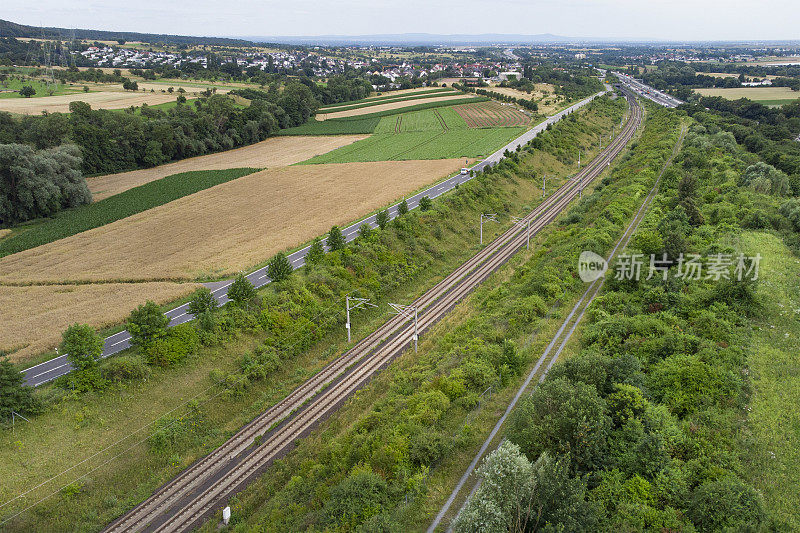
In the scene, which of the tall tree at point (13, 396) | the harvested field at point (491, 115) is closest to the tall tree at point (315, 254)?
the tall tree at point (13, 396)

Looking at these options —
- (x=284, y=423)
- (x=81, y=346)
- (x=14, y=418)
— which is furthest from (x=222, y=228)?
(x=284, y=423)

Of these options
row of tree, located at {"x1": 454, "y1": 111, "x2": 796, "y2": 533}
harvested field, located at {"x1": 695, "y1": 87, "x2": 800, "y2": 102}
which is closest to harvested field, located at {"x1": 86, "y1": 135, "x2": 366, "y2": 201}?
row of tree, located at {"x1": 454, "y1": 111, "x2": 796, "y2": 533}

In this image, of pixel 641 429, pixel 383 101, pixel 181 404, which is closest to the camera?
pixel 641 429

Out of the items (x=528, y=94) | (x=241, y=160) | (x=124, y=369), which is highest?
(x=528, y=94)

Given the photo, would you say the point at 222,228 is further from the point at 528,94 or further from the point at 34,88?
the point at 528,94

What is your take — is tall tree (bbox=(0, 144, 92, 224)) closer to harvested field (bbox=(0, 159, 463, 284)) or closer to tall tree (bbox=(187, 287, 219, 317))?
harvested field (bbox=(0, 159, 463, 284))

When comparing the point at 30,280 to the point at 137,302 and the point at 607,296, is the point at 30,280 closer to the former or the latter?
the point at 137,302
